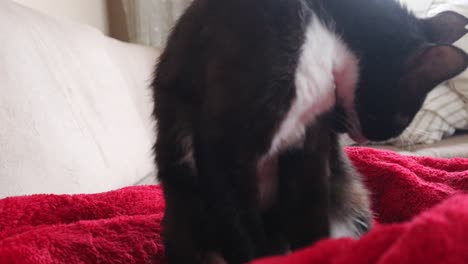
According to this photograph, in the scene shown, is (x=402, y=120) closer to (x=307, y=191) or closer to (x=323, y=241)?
(x=307, y=191)

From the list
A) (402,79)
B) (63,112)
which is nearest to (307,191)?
(402,79)

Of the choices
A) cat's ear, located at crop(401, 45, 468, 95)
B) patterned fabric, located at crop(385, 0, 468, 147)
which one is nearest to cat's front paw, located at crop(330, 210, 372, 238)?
cat's ear, located at crop(401, 45, 468, 95)

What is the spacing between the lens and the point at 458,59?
2.52 feet

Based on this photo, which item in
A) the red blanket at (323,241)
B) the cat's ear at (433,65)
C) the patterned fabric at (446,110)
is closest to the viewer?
the red blanket at (323,241)

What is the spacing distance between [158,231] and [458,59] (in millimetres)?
530

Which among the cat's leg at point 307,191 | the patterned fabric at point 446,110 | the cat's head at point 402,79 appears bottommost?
the patterned fabric at point 446,110

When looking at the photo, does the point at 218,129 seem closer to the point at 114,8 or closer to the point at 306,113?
the point at 306,113

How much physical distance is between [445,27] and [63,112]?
33.3 inches

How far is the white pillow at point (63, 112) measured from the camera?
102 centimetres

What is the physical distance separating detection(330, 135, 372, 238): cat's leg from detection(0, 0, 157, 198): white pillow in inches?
17.6

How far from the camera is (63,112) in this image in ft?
4.08

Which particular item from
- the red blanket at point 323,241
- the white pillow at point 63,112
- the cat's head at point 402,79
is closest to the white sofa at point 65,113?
the white pillow at point 63,112

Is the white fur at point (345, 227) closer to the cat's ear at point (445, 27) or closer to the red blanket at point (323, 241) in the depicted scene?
the red blanket at point (323, 241)

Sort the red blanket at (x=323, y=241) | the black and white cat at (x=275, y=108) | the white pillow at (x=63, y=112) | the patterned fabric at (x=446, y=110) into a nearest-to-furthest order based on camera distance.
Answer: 1. the red blanket at (x=323, y=241)
2. the black and white cat at (x=275, y=108)
3. the white pillow at (x=63, y=112)
4. the patterned fabric at (x=446, y=110)
